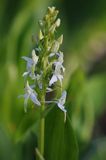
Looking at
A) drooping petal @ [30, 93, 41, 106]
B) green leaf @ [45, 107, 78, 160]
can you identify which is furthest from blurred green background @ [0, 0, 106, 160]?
drooping petal @ [30, 93, 41, 106]

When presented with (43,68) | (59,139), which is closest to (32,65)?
(43,68)

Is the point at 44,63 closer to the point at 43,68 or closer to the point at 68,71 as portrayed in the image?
the point at 43,68

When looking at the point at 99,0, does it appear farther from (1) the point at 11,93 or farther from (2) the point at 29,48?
(1) the point at 11,93

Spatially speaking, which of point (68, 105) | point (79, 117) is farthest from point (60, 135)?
point (79, 117)

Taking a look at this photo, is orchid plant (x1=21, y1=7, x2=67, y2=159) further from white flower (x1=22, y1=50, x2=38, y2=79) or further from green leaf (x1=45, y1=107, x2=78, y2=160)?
green leaf (x1=45, y1=107, x2=78, y2=160)

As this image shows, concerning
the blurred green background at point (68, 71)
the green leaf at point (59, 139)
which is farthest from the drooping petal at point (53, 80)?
the blurred green background at point (68, 71)

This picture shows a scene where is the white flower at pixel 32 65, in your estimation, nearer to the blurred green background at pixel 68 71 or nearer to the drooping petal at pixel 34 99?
the drooping petal at pixel 34 99
